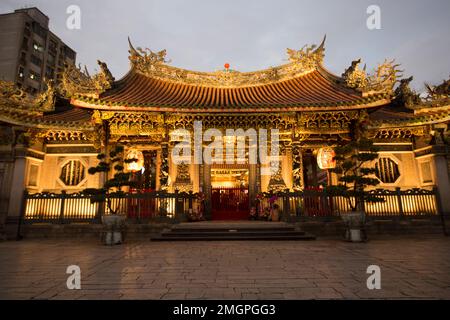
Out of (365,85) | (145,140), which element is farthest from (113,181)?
(365,85)

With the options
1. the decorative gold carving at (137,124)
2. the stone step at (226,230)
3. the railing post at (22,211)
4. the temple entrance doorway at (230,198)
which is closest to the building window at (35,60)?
the decorative gold carving at (137,124)

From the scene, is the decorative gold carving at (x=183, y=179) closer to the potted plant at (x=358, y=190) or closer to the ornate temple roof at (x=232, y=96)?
the ornate temple roof at (x=232, y=96)

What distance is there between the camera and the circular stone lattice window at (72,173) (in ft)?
41.6

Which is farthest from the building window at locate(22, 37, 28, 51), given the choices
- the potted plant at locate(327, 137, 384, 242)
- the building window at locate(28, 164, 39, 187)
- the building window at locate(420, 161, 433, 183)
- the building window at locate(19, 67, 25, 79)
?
the building window at locate(420, 161, 433, 183)

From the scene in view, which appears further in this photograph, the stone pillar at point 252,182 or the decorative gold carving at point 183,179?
the stone pillar at point 252,182

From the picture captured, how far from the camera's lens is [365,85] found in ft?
36.9

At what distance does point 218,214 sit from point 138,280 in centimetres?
965

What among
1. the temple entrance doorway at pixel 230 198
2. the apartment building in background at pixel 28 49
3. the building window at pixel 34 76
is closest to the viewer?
the temple entrance doorway at pixel 230 198

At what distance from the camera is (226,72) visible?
615 inches

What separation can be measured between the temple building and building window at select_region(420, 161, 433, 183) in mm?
46

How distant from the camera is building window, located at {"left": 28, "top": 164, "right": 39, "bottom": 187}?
11.4 metres

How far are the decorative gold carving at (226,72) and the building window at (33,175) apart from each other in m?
7.18
